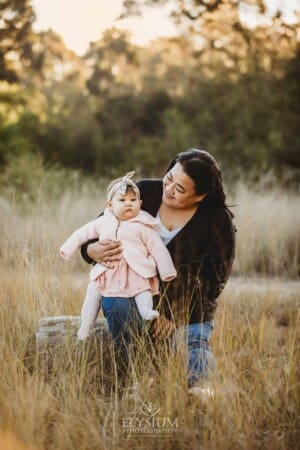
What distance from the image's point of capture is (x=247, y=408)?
3.15 m

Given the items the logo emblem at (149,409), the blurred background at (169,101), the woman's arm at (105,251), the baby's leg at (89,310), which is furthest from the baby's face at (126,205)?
the blurred background at (169,101)

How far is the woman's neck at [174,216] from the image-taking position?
3.66 metres

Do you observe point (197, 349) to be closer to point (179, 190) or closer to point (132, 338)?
point (132, 338)

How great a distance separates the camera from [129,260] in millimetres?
3342

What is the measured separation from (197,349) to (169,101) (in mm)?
12261

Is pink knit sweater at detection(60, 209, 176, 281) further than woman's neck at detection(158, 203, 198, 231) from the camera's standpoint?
No

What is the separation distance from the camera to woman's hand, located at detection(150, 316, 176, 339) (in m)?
3.40

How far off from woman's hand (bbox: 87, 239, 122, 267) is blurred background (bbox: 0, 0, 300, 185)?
28.9 feet

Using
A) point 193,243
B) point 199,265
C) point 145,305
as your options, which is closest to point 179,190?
point 193,243

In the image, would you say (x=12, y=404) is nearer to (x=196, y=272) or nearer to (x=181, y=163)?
(x=196, y=272)

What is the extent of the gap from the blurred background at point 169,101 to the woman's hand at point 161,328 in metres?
8.89

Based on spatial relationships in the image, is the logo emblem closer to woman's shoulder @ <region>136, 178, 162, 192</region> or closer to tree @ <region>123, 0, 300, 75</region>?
woman's shoulder @ <region>136, 178, 162, 192</region>

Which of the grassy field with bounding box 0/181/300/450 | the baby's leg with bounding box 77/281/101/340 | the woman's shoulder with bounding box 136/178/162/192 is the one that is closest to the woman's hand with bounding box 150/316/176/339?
the grassy field with bounding box 0/181/300/450

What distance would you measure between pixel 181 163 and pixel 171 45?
16.0 metres
